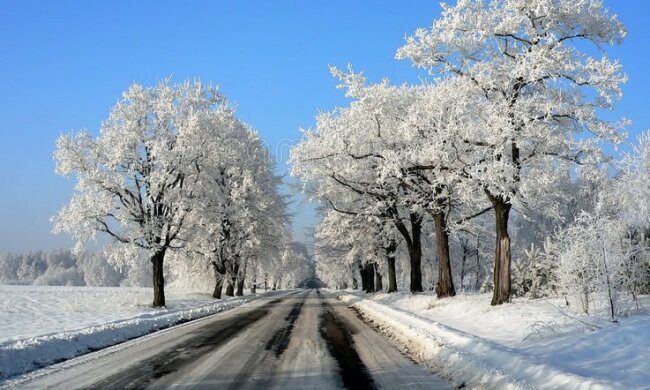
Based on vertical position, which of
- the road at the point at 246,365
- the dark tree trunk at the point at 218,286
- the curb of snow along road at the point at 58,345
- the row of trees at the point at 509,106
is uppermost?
the row of trees at the point at 509,106

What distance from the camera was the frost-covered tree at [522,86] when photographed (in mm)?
16578

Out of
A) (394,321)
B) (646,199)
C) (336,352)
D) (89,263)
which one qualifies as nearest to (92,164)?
(394,321)

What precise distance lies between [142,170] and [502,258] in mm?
19077

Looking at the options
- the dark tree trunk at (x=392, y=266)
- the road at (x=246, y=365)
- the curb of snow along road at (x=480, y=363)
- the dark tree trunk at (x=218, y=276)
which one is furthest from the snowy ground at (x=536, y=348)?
the dark tree trunk at (x=218, y=276)

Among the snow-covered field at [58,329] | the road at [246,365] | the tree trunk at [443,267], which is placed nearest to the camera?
the road at [246,365]

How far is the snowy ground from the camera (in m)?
7.16

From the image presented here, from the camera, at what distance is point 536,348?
10164 millimetres

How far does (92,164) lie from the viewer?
88.7 ft

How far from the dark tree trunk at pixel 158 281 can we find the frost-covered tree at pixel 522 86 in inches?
692

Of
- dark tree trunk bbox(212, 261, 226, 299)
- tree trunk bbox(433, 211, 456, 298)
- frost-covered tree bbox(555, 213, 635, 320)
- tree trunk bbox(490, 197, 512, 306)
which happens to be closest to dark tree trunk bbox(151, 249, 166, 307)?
dark tree trunk bbox(212, 261, 226, 299)

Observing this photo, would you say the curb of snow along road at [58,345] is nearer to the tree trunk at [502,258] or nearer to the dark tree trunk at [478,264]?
the tree trunk at [502,258]

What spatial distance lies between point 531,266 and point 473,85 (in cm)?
790

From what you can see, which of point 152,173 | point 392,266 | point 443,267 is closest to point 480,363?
point 443,267

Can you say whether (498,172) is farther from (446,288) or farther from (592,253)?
(446,288)
